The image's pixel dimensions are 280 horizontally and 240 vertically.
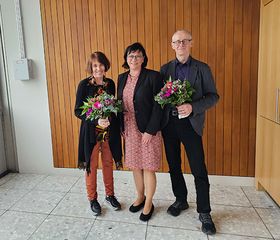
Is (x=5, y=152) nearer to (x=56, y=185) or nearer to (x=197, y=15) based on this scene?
(x=56, y=185)

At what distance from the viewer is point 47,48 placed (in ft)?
10.6

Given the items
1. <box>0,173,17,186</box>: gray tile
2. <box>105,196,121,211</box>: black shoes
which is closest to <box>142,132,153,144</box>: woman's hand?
<box>105,196,121,211</box>: black shoes

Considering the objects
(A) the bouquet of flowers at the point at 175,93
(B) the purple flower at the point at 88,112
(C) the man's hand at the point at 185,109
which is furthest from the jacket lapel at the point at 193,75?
(B) the purple flower at the point at 88,112

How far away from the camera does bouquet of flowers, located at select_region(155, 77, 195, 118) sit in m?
1.97

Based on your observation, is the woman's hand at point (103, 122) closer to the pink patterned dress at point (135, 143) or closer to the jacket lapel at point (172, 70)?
the pink patterned dress at point (135, 143)

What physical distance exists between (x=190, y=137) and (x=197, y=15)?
4.79 feet

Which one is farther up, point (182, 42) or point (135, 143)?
point (182, 42)

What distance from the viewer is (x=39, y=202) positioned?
274 cm

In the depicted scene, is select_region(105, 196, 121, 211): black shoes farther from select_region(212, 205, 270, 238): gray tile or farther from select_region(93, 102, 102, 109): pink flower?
select_region(93, 102, 102, 109): pink flower

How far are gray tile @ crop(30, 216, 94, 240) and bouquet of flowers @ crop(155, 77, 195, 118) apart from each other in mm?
1284

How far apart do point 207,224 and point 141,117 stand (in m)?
1.06

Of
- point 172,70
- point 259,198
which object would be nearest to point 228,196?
point 259,198

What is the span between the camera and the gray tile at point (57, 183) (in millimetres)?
3072

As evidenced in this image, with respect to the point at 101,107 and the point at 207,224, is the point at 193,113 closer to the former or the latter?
the point at 101,107
